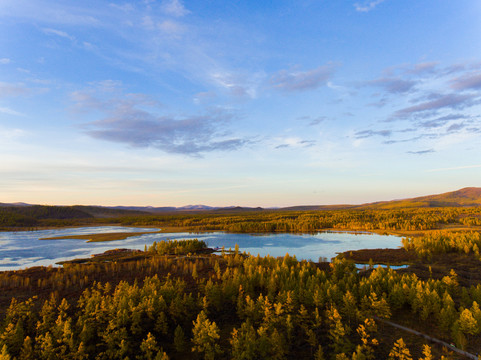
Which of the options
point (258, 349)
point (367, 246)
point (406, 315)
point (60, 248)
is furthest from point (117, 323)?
point (367, 246)

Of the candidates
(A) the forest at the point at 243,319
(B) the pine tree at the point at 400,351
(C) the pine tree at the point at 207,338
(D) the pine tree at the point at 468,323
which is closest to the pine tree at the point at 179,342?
(A) the forest at the point at 243,319

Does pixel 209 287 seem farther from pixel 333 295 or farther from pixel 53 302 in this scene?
pixel 53 302

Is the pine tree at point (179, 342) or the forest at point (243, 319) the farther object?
the pine tree at point (179, 342)

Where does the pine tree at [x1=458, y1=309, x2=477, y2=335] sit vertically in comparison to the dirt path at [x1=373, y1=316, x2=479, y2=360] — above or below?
above

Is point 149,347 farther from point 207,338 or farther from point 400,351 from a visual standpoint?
point 400,351

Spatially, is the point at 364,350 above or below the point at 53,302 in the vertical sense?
below

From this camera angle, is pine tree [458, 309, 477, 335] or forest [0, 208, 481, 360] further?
pine tree [458, 309, 477, 335]

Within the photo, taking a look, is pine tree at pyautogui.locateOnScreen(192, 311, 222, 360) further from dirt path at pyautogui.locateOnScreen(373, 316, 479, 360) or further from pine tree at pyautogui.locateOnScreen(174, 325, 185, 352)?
dirt path at pyautogui.locateOnScreen(373, 316, 479, 360)

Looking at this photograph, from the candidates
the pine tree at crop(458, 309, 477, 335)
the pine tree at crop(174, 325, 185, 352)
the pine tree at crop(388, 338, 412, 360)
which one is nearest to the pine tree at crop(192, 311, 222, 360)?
the pine tree at crop(174, 325, 185, 352)

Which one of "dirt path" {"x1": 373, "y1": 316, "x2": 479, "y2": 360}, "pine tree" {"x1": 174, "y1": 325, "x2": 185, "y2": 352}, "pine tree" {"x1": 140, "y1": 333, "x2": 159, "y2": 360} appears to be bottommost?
"dirt path" {"x1": 373, "y1": 316, "x2": 479, "y2": 360}

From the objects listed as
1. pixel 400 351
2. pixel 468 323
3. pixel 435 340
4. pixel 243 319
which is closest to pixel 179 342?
pixel 243 319

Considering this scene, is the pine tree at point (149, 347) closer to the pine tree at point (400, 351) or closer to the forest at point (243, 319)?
the forest at point (243, 319)
